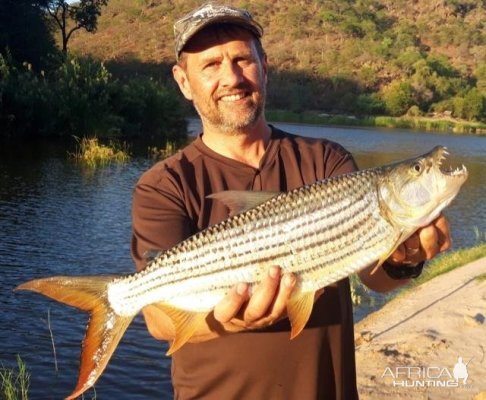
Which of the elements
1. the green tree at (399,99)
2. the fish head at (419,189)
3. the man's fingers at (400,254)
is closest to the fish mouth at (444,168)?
the fish head at (419,189)

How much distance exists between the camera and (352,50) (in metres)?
118

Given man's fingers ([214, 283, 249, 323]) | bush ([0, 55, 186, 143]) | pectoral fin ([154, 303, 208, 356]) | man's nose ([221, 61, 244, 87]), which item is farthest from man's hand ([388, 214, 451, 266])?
bush ([0, 55, 186, 143])

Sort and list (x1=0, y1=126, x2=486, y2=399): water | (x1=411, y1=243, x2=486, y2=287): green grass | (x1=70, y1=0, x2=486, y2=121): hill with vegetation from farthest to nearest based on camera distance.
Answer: (x1=70, y1=0, x2=486, y2=121): hill with vegetation, (x1=411, y1=243, x2=486, y2=287): green grass, (x1=0, y1=126, x2=486, y2=399): water

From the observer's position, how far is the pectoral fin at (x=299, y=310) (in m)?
2.97

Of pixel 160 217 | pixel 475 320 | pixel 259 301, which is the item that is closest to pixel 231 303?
pixel 259 301

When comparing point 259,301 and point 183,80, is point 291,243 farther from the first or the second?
point 183,80

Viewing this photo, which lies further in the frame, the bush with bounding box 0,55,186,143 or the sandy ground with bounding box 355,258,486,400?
the bush with bounding box 0,55,186,143

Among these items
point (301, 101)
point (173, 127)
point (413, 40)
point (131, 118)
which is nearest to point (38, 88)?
point (131, 118)

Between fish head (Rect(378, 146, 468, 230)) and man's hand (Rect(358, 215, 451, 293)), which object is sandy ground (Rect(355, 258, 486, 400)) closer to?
man's hand (Rect(358, 215, 451, 293))

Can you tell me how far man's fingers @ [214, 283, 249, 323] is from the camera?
2.96m

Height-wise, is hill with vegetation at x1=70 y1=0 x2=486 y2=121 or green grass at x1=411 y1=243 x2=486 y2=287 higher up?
hill with vegetation at x1=70 y1=0 x2=486 y2=121

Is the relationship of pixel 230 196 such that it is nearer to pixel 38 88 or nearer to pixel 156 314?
pixel 156 314

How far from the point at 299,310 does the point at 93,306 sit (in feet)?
3.65

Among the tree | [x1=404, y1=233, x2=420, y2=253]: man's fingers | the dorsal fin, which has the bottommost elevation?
[x1=404, y1=233, x2=420, y2=253]: man's fingers
